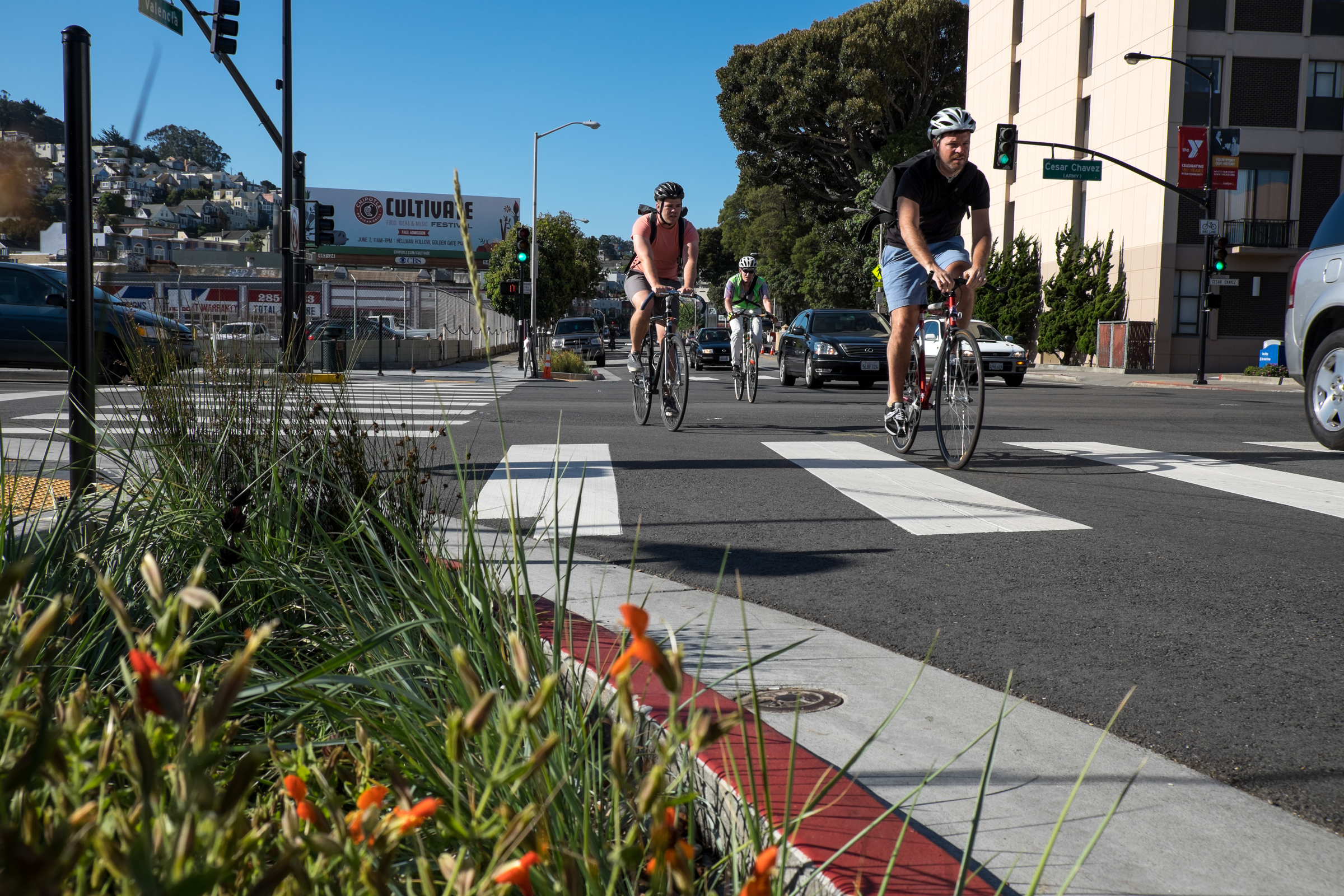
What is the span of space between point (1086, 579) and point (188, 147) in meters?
2.95

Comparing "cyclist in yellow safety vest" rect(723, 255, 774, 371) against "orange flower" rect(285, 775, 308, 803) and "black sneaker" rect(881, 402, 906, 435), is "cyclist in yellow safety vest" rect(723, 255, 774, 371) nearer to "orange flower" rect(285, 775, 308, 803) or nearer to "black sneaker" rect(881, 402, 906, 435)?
"black sneaker" rect(881, 402, 906, 435)

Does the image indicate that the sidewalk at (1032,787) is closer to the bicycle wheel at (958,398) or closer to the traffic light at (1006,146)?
the bicycle wheel at (958,398)

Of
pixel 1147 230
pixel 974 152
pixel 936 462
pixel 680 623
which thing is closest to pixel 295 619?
pixel 680 623

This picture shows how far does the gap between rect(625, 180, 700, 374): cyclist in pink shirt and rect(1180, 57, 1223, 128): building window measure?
27219 millimetres

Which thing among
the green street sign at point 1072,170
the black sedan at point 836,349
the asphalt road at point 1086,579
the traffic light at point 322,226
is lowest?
the asphalt road at point 1086,579

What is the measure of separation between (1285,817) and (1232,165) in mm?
27308

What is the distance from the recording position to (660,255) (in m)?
8.91

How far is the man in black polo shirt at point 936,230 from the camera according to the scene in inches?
256

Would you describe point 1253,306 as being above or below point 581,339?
above

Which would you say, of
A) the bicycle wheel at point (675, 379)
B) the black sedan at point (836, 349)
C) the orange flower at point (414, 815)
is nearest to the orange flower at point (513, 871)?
the orange flower at point (414, 815)

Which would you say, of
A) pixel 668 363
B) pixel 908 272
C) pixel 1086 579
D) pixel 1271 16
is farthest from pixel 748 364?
pixel 1271 16

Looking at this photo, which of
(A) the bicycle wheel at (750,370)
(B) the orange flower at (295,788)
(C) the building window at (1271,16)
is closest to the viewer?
(B) the orange flower at (295,788)

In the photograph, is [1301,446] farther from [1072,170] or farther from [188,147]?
[1072,170]

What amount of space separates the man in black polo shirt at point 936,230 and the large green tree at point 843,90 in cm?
3857
